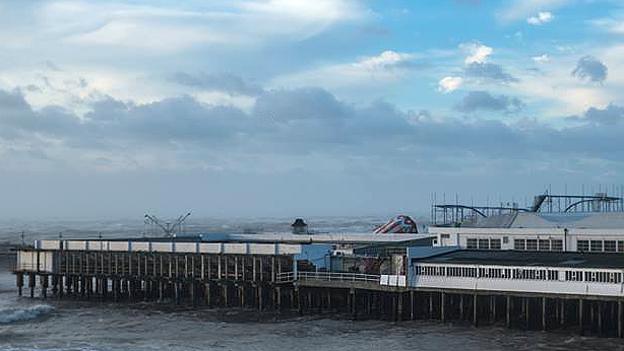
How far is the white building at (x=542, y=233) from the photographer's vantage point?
6612 centimetres

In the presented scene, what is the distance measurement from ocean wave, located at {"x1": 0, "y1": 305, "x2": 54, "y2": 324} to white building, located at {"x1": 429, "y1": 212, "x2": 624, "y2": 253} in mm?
31111

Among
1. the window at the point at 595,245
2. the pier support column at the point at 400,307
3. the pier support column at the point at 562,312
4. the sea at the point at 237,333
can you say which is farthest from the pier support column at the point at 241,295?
the window at the point at 595,245

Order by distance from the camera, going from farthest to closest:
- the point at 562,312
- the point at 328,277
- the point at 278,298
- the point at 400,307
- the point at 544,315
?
the point at 278,298 → the point at 328,277 → the point at 400,307 → the point at 562,312 → the point at 544,315

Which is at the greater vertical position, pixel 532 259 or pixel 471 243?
pixel 471 243

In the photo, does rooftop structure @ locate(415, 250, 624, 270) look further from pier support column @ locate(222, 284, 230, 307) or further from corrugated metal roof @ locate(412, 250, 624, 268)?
pier support column @ locate(222, 284, 230, 307)

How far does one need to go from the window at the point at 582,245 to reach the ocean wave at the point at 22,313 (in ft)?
126

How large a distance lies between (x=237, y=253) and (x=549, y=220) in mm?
27230

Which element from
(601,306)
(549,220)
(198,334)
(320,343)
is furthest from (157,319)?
(549,220)

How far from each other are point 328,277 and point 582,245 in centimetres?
2115

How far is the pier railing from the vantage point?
55688mm

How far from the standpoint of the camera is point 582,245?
66812mm

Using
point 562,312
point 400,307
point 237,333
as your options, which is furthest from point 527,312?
point 237,333

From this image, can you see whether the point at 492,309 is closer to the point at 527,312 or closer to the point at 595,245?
the point at 527,312

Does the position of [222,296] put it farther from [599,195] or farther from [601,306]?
[599,195]
